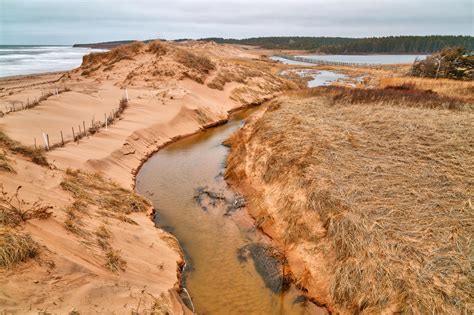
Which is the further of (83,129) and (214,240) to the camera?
(83,129)

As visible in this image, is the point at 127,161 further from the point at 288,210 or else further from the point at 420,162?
the point at 420,162

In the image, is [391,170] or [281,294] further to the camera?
[391,170]

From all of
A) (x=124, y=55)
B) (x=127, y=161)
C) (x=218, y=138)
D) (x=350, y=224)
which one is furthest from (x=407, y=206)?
(x=124, y=55)

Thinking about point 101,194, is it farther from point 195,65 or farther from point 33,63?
point 33,63

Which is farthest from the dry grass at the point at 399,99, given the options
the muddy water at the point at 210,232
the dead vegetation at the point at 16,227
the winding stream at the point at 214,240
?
the dead vegetation at the point at 16,227

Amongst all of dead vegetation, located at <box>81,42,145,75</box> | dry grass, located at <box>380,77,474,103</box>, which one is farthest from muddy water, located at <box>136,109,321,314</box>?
dead vegetation, located at <box>81,42,145,75</box>

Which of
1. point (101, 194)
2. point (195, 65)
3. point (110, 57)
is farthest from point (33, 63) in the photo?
point (101, 194)

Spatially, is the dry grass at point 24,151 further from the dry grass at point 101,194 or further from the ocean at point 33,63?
the ocean at point 33,63
